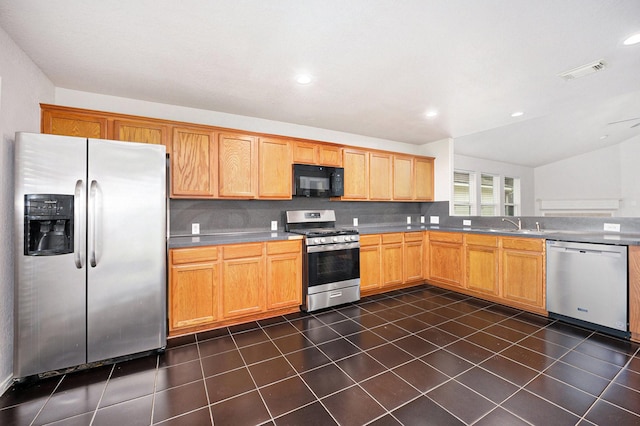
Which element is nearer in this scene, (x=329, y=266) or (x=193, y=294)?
(x=193, y=294)

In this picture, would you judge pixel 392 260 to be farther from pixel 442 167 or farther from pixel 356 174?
pixel 442 167

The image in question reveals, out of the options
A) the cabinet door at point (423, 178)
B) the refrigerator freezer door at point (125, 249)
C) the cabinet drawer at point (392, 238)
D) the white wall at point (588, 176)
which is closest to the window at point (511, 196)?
the white wall at point (588, 176)

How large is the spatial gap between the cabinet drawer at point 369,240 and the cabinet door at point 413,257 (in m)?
0.58

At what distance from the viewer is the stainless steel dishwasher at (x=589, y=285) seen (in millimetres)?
2713

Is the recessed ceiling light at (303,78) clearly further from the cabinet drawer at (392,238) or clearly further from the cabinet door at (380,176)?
the cabinet drawer at (392,238)

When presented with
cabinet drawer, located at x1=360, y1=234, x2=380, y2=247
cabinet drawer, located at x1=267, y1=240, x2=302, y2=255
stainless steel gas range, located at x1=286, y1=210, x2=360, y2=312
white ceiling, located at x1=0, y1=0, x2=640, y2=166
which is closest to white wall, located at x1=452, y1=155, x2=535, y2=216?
white ceiling, located at x1=0, y1=0, x2=640, y2=166

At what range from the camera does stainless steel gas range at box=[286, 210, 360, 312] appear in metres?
3.46

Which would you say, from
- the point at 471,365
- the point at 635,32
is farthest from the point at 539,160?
the point at 471,365

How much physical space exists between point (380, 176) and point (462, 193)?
4.86 ft

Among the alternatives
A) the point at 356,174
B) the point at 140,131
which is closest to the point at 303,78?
the point at 140,131

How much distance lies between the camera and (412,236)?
4.48 m

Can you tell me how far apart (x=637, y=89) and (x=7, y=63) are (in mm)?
5652

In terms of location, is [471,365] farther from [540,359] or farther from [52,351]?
[52,351]

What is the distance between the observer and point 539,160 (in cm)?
389
